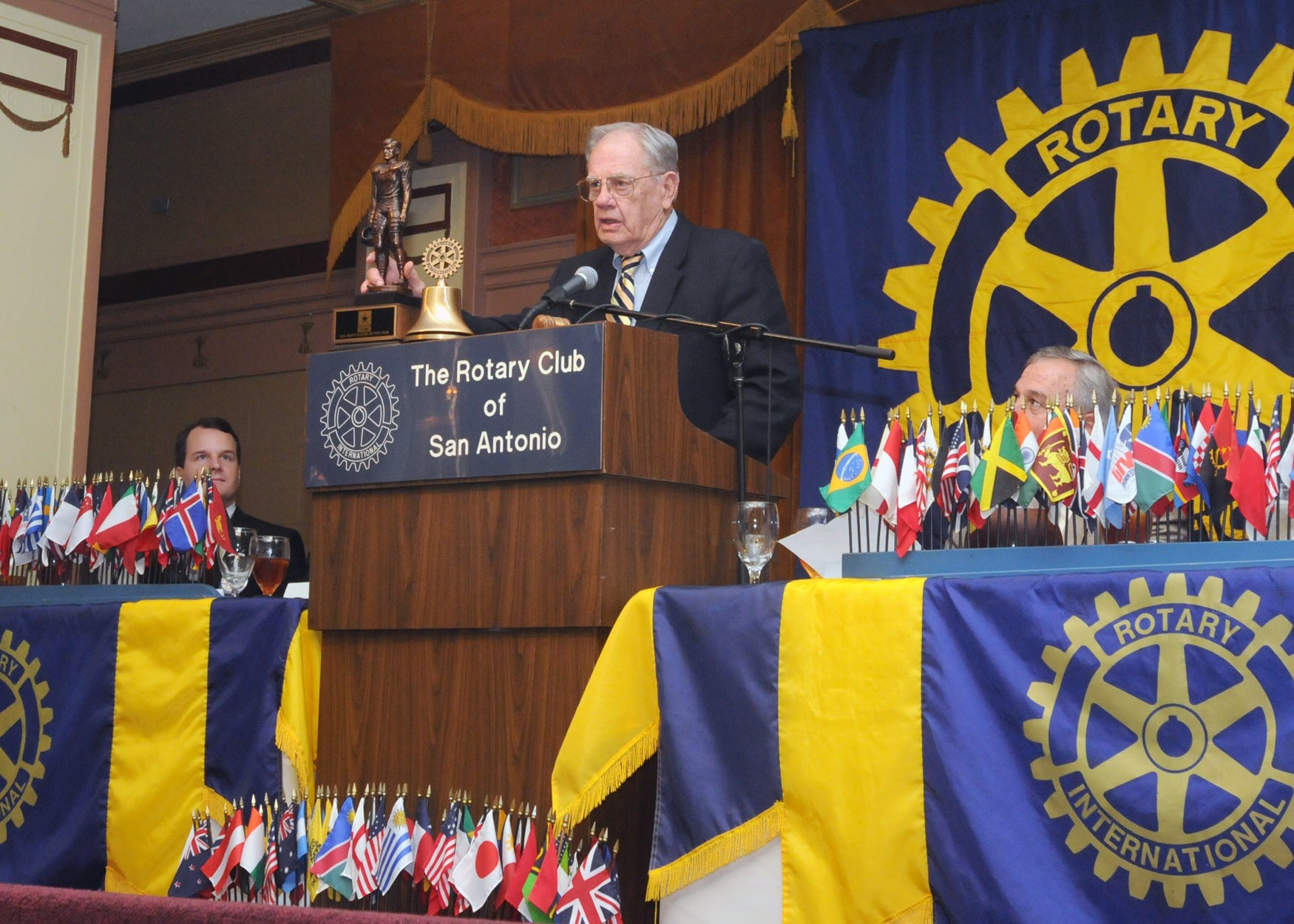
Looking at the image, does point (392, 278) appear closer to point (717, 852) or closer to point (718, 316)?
point (718, 316)

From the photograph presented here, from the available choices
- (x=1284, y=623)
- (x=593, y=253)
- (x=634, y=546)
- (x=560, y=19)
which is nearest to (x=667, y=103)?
(x=560, y=19)

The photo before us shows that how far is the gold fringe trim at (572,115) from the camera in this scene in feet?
16.8

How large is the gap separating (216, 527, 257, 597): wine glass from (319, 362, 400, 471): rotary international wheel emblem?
53cm

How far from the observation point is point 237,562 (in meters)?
3.08

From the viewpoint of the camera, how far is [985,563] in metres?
2.18

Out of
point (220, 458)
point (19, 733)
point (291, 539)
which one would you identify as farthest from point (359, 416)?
→ point (291, 539)

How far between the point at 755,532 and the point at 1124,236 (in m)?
2.59

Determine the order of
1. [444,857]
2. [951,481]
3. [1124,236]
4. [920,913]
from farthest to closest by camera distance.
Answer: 1. [1124,236]
2. [444,857]
3. [951,481]
4. [920,913]

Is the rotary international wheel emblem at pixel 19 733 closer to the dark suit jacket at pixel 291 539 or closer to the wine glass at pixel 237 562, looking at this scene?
the wine glass at pixel 237 562

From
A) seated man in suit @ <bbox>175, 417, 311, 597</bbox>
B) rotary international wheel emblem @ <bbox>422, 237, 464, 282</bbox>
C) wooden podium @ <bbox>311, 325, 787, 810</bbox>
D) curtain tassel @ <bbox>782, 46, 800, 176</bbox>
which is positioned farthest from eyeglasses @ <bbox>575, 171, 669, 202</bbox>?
curtain tassel @ <bbox>782, 46, 800, 176</bbox>

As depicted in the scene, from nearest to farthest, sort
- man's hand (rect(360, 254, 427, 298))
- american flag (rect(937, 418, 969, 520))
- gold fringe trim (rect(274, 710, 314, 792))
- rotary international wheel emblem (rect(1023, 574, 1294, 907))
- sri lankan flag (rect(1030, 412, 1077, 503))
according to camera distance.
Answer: rotary international wheel emblem (rect(1023, 574, 1294, 907))
sri lankan flag (rect(1030, 412, 1077, 503))
american flag (rect(937, 418, 969, 520))
gold fringe trim (rect(274, 710, 314, 792))
man's hand (rect(360, 254, 427, 298))

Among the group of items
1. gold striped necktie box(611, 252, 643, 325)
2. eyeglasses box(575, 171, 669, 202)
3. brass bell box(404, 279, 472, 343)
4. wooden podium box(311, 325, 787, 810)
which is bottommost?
wooden podium box(311, 325, 787, 810)

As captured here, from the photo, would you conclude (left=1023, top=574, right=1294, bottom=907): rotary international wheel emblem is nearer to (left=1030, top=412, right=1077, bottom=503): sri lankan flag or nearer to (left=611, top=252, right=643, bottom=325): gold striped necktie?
(left=1030, top=412, right=1077, bottom=503): sri lankan flag

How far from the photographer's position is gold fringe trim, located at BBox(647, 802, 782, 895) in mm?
2203
